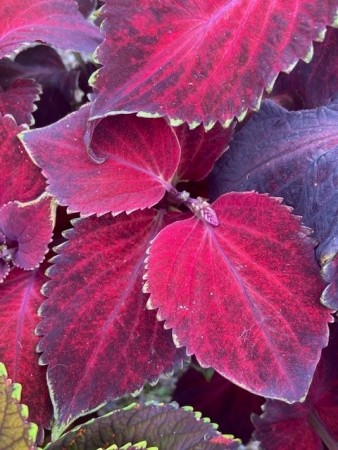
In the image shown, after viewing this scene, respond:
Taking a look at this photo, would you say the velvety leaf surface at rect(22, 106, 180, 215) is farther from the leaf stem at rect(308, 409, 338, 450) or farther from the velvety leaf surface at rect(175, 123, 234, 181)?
the leaf stem at rect(308, 409, 338, 450)

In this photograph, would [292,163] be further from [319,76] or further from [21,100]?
[21,100]

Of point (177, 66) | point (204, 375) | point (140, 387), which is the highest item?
point (177, 66)

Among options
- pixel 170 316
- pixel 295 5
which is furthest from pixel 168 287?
pixel 295 5

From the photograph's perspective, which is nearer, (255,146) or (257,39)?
(257,39)

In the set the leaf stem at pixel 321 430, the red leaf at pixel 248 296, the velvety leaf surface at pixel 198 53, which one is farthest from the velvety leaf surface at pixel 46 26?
the leaf stem at pixel 321 430

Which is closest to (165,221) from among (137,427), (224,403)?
(137,427)

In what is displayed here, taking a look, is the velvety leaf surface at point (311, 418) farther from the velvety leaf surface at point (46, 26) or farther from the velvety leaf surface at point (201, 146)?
the velvety leaf surface at point (46, 26)

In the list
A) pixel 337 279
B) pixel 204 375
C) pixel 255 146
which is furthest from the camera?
pixel 204 375

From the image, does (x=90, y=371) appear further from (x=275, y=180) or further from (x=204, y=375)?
(x=204, y=375)
